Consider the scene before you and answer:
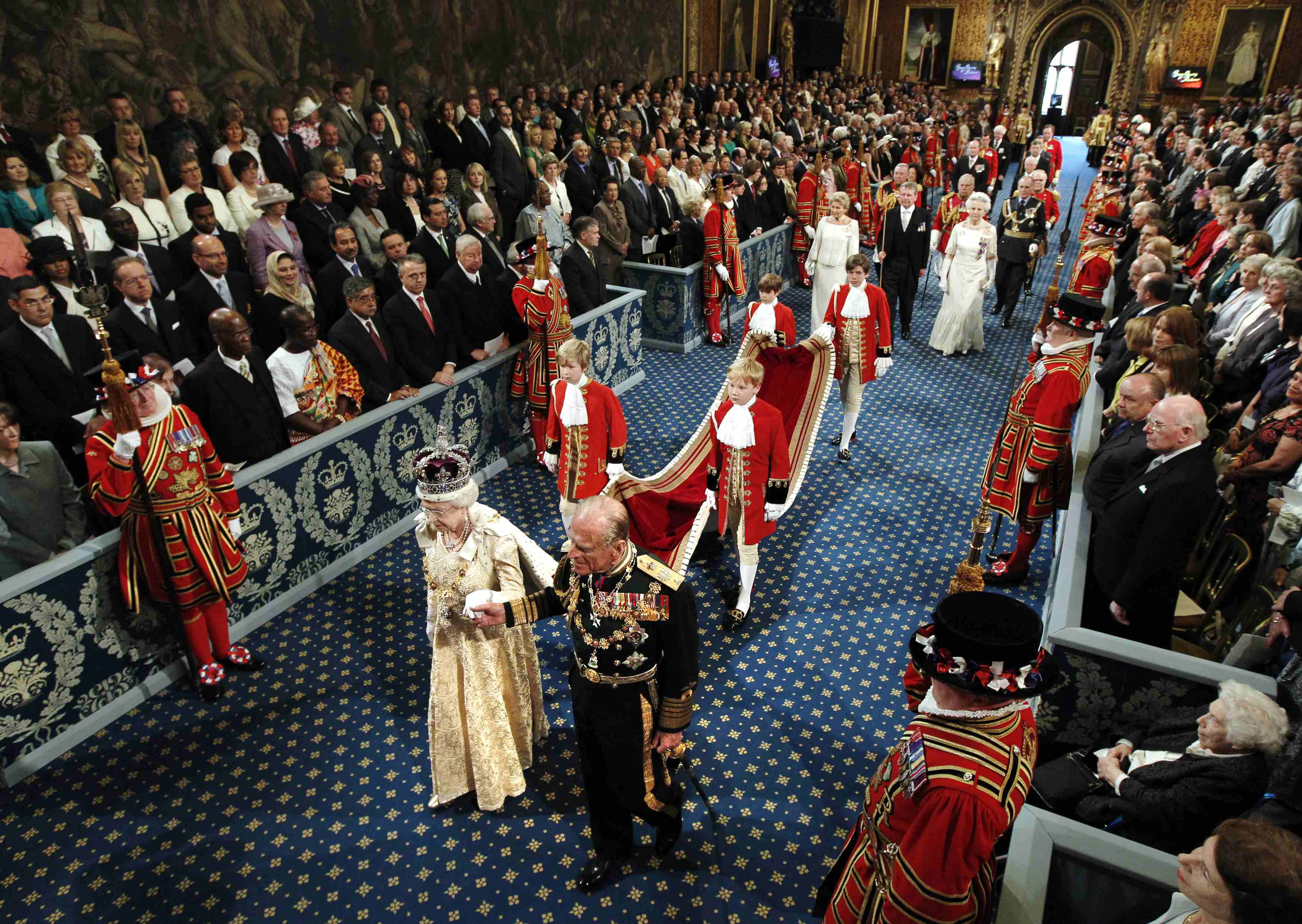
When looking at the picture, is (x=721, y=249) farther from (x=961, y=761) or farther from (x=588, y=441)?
(x=961, y=761)

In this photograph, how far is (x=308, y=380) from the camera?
5.12 m

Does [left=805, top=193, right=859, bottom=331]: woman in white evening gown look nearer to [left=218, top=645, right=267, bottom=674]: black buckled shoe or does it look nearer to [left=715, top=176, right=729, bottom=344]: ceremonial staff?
[left=715, top=176, right=729, bottom=344]: ceremonial staff

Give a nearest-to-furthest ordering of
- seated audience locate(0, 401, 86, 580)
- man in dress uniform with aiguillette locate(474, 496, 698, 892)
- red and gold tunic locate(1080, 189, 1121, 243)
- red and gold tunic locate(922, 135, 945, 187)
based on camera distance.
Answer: man in dress uniform with aiguillette locate(474, 496, 698, 892) → seated audience locate(0, 401, 86, 580) → red and gold tunic locate(1080, 189, 1121, 243) → red and gold tunic locate(922, 135, 945, 187)

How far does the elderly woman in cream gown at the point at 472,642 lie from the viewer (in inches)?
130

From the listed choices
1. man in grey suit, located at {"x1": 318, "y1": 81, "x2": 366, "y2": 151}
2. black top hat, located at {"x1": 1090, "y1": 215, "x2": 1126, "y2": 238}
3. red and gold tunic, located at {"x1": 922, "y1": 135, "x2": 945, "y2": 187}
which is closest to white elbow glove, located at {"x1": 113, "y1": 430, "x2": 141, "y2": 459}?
man in grey suit, located at {"x1": 318, "y1": 81, "x2": 366, "y2": 151}

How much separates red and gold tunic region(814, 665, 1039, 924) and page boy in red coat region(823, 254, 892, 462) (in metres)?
4.58

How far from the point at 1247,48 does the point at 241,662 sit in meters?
30.9

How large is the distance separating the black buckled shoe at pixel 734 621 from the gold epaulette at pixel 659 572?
215cm

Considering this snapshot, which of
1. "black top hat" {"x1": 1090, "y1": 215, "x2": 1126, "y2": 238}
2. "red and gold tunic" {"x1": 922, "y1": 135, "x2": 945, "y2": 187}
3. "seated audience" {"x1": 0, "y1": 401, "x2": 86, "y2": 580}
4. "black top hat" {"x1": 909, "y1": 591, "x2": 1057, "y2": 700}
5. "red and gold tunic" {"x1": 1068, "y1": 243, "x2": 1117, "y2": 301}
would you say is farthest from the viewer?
"red and gold tunic" {"x1": 922, "y1": 135, "x2": 945, "y2": 187}

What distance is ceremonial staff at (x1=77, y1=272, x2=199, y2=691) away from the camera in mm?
3664

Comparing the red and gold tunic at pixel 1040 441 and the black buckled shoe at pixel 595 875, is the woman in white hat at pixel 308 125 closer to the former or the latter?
the red and gold tunic at pixel 1040 441

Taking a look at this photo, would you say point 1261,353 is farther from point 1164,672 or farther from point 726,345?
point 726,345

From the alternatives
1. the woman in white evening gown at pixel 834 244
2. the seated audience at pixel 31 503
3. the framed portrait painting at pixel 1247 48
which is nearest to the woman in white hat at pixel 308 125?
the woman in white evening gown at pixel 834 244

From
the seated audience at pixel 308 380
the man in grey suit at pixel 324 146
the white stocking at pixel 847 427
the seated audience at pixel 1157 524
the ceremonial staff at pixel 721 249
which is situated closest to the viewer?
the seated audience at pixel 1157 524
